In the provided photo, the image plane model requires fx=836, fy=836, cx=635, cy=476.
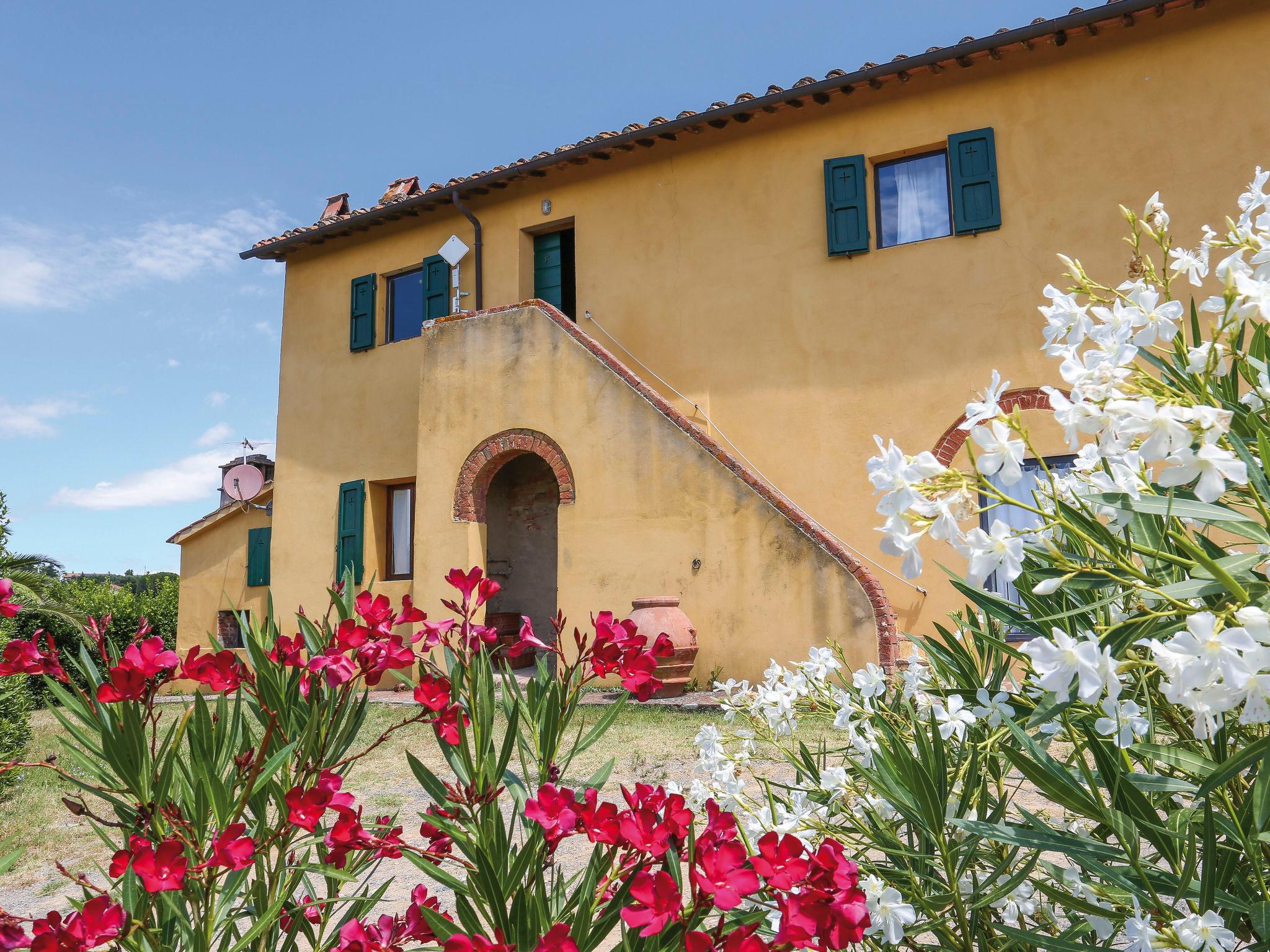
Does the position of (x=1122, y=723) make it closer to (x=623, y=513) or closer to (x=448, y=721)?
(x=448, y=721)

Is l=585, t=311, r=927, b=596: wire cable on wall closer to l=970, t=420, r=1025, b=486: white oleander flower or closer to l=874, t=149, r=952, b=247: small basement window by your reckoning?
l=874, t=149, r=952, b=247: small basement window

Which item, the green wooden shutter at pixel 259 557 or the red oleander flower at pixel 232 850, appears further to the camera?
the green wooden shutter at pixel 259 557

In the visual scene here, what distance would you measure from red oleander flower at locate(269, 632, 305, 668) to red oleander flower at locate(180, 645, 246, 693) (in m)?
0.06

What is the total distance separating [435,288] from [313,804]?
11.7 m

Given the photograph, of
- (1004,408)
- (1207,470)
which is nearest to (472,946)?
(1207,470)

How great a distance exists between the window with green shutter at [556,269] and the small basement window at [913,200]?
14.7 feet

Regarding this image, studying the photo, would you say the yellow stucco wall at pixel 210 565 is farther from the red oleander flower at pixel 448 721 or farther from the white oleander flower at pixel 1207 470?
the white oleander flower at pixel 1207 470

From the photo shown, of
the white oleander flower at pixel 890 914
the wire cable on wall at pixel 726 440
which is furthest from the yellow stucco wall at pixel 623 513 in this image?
the white oleander flower at pixel 890 914

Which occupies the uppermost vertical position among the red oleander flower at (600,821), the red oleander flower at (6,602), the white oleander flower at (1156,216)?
the white oleander flower at (1156,216)

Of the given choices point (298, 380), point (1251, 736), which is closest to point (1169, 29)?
point (1251, 736)

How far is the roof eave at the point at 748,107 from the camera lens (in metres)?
8.16

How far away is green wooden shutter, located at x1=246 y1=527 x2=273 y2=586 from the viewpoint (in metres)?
13.9

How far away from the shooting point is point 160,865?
1.17 metres

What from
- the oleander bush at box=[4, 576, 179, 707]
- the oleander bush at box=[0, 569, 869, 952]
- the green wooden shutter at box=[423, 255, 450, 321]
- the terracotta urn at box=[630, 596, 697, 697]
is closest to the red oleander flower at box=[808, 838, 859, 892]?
the oleander bush at box=[0, 569, 869, 952]
